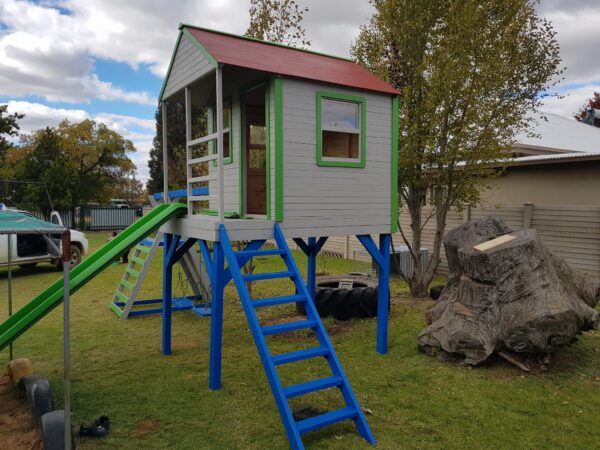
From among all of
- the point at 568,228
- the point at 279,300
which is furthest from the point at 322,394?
the point at 568,228

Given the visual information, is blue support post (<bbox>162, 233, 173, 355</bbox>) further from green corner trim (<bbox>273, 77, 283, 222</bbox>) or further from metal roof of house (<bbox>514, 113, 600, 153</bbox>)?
metal roof of house (<bbox>514, 113, 600, 153</bbox>)

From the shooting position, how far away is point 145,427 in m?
4.32

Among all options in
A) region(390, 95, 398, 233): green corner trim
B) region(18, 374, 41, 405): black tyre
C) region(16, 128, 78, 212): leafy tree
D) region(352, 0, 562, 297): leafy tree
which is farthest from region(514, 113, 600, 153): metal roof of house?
region(16, 128, 78, 212): leafy tree

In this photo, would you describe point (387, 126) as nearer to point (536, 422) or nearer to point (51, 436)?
point (536, 422)

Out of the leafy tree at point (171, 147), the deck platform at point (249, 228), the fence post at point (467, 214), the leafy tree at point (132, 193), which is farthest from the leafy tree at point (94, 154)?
the deck platform at point (249, 228)

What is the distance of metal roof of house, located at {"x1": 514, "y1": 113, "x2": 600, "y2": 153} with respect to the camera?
1576 cm

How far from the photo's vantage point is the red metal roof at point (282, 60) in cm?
523

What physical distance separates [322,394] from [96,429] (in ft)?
7.56

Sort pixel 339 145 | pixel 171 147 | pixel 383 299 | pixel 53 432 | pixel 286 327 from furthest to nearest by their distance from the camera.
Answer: pixel 171 147 → pixel 383 299 → pixel 339 145 → pixel 286 327 → pixel 53 432

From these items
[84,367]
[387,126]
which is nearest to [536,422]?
[387,126]

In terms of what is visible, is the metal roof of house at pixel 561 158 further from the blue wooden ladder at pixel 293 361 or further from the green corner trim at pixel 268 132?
the blue wooden ladder at pixel 293 361

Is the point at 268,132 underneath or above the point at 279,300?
above

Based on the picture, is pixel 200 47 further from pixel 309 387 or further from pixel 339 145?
pixel 309 387

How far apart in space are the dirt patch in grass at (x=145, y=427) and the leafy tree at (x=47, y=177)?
935 inches
